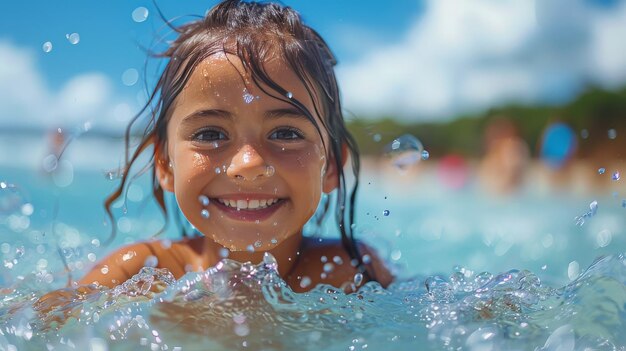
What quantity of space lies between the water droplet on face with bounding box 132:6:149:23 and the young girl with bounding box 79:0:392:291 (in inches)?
6.7

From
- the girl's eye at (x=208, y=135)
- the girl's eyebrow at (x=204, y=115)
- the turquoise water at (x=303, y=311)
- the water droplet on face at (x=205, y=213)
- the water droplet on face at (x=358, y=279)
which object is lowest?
the turquoise water at (x=303, y=311)

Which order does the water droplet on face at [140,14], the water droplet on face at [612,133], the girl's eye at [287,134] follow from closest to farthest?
the girl's eye at [287,134] < the water droplet on face at [140,14] < the water droplet on face at [612,133]

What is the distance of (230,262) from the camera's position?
2107 mm

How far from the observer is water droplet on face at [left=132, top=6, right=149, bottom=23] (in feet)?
8.50

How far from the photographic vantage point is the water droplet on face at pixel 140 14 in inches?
102

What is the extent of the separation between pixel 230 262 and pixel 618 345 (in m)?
1.04

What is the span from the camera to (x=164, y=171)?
2.54 metres

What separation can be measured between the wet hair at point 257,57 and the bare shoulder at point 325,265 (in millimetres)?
68

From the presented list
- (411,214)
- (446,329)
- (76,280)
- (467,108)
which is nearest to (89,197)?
(411,214)

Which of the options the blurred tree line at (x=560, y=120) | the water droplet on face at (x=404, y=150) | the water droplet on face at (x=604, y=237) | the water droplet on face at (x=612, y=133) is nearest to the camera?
the water droplet on face at (x=404, y=150)

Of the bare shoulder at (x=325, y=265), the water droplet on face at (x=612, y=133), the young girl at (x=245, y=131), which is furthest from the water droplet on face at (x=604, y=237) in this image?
the water droplet on face at (x=612, y=133)

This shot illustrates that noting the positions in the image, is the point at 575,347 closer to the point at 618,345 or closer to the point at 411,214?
the point at 618,345

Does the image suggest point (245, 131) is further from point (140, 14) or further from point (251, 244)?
point (140, 14)

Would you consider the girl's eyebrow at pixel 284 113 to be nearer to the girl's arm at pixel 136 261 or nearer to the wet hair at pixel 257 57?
the wet hair at pixel 257 57
